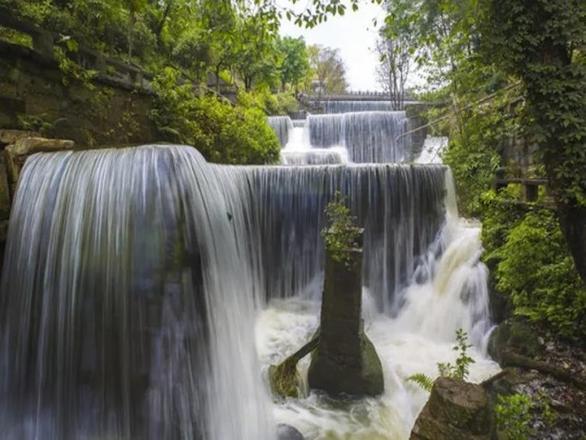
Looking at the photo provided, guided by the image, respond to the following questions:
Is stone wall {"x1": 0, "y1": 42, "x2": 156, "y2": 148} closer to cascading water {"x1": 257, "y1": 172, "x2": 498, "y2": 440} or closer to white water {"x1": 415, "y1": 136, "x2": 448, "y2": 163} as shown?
cascading water {"x1": 257, "y1": 172, "x2": 498, "y2": 440}

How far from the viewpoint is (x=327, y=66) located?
36.2 m

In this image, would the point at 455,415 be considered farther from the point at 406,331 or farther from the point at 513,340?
the point at 406,331

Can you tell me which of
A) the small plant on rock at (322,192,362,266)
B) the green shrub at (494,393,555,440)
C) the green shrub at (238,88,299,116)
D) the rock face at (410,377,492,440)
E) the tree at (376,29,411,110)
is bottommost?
the green shrub at (494,393,555,440)

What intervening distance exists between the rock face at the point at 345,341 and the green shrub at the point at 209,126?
522cm

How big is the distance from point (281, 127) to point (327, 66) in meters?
23.2

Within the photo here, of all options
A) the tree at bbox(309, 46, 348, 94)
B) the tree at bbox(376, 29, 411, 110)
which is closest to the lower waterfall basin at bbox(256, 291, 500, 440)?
the tree at bbox(376, 29, 411, 110)

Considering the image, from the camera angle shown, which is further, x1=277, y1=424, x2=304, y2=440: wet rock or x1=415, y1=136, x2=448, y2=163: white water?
x1=415, y1=136, x2=448, y2=163: white water

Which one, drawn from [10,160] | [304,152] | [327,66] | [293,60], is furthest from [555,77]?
[327,66]

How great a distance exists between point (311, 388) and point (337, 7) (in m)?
4.71

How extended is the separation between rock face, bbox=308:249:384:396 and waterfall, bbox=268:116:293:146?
11.4 m

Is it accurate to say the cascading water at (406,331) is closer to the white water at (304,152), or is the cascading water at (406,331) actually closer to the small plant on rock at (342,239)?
the small plant on rock at (342,239)

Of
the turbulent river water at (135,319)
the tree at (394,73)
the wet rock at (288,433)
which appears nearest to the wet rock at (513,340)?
the turbulent river water at (135,319)

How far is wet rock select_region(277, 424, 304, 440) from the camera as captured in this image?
4.32 meters

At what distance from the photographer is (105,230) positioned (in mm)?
3582
